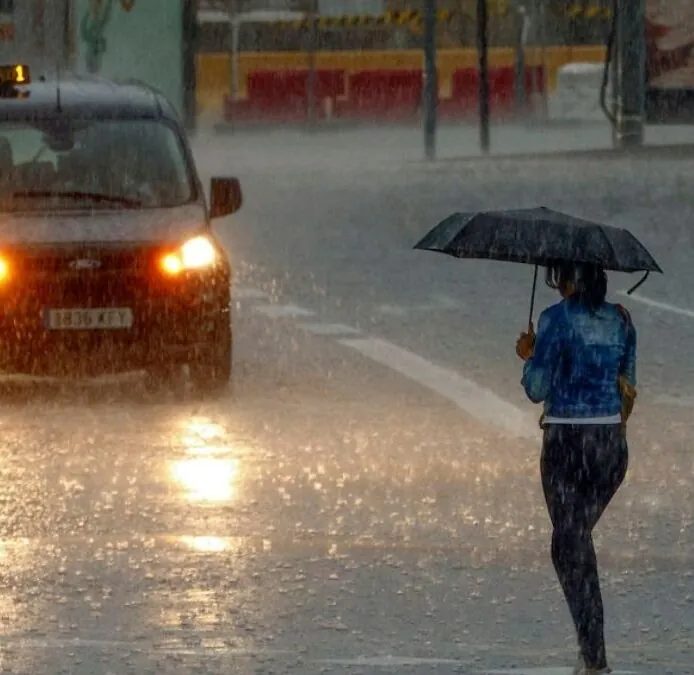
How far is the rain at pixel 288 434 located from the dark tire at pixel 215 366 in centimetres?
2

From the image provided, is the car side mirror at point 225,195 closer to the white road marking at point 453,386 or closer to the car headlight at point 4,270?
the car headlight at point 4,270

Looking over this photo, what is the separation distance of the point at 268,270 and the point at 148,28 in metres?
30.5

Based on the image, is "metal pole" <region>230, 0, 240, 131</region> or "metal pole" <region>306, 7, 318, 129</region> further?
"metal pole" <region>230, 0, 240, 131</region>

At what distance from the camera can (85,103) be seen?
48.4 feet

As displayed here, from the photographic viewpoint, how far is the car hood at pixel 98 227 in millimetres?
13727

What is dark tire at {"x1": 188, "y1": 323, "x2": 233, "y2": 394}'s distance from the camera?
13.9 meters

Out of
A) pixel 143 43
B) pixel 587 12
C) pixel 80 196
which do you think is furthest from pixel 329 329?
pixel 587 12

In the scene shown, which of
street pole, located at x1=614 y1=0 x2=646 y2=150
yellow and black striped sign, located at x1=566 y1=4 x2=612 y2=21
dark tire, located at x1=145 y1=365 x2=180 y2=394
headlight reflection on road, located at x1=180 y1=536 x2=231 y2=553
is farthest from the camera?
yellow and black striped sign, located at x1=566 y1=4 x2=612 y2=21

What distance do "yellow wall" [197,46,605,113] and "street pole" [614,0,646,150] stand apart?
18014 millimetres

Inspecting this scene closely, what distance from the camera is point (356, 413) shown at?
43.1 ft

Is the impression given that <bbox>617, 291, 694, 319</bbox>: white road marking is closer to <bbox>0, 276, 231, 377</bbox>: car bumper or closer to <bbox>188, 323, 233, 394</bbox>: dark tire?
<bbox>188, 323, 233, 394</bbox>: dark tire

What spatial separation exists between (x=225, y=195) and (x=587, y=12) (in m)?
48.1

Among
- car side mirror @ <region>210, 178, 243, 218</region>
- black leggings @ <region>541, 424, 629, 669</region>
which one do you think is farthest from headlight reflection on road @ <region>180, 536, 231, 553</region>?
car side mirror @ <region>210, 178, 243, 218</region>

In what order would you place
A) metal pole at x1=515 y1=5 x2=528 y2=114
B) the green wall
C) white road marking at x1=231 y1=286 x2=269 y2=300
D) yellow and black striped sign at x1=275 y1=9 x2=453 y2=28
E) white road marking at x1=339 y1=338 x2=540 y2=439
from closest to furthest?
white road marking at x1=339 y1=338 x2=540 y2=439 → white road marking at x1=231 y1=286 x2=269 y2=300 → the green wall → metal pole at x1=515 y1=5 x2=528 y2=114 → yellow and black striped sign at x1=275 y1=9 x2=453 y2=28
